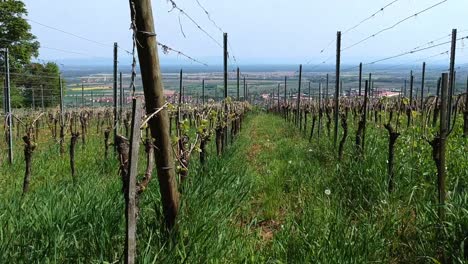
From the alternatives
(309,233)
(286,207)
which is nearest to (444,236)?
(309,233)

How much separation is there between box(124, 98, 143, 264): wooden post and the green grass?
0.39 metres

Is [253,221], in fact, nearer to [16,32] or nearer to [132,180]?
[132,180]

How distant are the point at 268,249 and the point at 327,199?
161 centimetres

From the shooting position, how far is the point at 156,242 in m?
3.76

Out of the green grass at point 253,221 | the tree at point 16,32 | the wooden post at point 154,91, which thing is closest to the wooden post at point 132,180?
the green grass at point 253,221

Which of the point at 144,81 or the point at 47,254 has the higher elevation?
the point at 144,81

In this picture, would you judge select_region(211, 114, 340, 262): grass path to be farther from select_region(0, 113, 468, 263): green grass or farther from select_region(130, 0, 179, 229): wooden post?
select_region(130, 0, 179, 229): wooden post

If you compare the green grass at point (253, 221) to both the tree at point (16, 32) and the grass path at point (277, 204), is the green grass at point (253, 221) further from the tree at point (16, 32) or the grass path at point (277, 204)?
the tree at point (16, 32)

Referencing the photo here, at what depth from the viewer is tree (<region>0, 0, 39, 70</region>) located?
34.8m

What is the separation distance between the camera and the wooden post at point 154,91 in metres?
3.13

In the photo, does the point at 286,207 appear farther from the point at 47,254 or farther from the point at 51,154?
the point at 51,154

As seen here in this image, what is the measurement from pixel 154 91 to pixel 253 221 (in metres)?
2.24

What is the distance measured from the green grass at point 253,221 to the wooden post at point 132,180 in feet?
1.29

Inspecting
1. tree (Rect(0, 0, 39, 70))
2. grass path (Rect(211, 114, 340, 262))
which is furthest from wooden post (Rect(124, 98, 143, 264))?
tree (Rect(0, 0, 39, 70))
